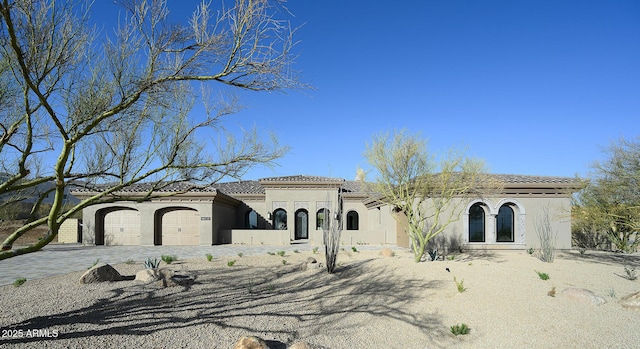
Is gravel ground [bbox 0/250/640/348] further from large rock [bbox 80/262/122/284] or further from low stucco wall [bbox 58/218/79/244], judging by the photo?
low stucco wall [bbox 58/218/79/244]

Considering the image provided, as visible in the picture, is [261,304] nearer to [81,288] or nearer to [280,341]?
[280,341]

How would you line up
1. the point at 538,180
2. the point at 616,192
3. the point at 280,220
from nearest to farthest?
the point at 616,192 < the point at 538,180 < the point at 280,220

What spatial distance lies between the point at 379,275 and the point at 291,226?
1765 centimetres

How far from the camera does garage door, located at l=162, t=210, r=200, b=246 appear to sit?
25.7 m

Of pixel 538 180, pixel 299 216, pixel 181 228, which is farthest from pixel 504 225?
pixel 181 228

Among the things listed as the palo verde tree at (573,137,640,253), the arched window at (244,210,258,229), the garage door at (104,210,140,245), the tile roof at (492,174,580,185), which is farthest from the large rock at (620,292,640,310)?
the arched window at (244,210,258,229)

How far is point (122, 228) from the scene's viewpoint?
84.2 feet

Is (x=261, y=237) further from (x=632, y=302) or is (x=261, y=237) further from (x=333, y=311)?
(x=632, y=302)

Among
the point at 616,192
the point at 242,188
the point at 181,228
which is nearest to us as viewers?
the point at 616,192

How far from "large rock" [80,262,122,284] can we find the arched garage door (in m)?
15.2

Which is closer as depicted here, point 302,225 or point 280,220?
point 280,220

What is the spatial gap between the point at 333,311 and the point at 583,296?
5.45 meters


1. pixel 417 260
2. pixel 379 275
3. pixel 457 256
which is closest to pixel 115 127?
pixel 379 275

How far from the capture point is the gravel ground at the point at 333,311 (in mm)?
6680
